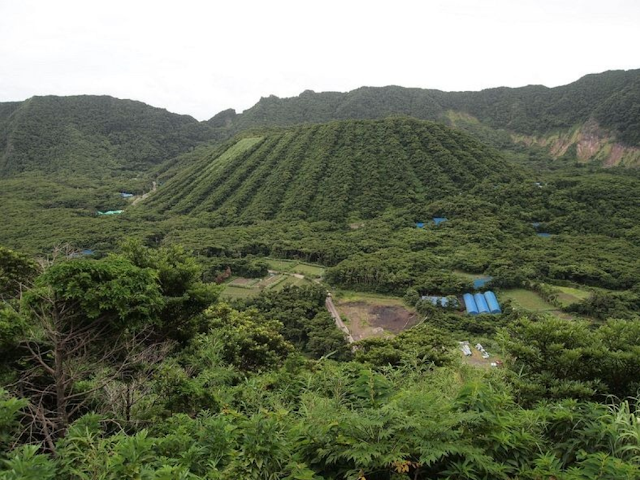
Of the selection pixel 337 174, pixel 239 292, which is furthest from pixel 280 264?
Result: pixel 337 174

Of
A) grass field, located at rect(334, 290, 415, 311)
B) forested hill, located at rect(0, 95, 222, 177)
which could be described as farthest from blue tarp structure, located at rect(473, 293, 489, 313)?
forested hill, located at rect(0, 95, 222, 177)

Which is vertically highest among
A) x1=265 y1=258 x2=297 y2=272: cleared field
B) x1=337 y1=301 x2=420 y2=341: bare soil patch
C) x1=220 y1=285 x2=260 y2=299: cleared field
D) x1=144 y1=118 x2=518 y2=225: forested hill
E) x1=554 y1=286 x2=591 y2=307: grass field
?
x1=144 y1=118 x2=518 y2=225: forested hill

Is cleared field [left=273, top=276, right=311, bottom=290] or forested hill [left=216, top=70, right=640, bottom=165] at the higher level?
forested hill [left=216, top=70, right=640, bottom=165]

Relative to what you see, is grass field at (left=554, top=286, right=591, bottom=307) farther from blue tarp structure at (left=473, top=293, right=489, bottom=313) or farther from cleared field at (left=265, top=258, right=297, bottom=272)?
cleared field at (left=265, top=258, right=297, bottom=272)

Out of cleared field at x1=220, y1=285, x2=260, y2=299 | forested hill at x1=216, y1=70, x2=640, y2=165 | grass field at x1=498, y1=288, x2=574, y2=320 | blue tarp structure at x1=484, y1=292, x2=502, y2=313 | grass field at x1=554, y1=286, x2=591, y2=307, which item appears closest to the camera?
grass field at x1=498, y1=288, x2=574, y2=320

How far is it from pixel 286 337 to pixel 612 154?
9170 cm

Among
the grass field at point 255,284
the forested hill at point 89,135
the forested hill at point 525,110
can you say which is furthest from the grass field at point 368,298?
the forested hill at point 89,135

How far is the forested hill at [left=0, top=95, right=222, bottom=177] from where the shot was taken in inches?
4099

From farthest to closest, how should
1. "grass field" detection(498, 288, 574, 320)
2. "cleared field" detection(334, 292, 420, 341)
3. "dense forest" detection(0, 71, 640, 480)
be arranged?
"grass field" detection(498, 288, 574, 320)
"cleared field" detection(334, 292, 420, 341)
"dense forest" detection(0, 71, 640, 480)

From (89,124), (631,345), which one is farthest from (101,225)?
(89,124)

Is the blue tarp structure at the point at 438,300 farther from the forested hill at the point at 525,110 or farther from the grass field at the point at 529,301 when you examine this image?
the forested hill at the point at 525,110

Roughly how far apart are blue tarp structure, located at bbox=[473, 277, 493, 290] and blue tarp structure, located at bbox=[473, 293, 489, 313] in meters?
1.21

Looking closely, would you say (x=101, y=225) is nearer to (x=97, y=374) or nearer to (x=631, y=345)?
(x=97, y=374)

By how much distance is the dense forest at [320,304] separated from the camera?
4.16 meters
